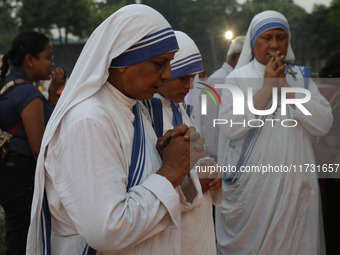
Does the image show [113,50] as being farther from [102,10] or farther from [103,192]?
[102,10]

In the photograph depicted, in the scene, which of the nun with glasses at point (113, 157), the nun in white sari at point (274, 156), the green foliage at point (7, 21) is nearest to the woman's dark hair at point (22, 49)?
the nun in white sari at point (274, 156)

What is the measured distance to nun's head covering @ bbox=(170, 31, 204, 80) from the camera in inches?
90.4

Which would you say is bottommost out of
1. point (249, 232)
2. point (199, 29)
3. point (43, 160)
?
point (249, 232)

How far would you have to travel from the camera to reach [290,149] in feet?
9.32

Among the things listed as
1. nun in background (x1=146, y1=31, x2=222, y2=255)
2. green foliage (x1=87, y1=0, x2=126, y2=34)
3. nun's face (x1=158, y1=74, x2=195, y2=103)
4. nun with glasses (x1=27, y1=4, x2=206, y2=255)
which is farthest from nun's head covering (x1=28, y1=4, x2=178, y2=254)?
green foliage (x1=87, y1=0, x2=126, y2=34)

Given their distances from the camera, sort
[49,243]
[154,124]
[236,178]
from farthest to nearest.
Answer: [236,178]
[154,124]
[49,243]

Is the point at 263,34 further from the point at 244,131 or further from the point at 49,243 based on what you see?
the point at 49,243

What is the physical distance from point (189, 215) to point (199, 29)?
4.20 metres

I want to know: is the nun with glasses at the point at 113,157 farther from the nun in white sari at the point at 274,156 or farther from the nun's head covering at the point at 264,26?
the nun's head covering at the point at 264,26

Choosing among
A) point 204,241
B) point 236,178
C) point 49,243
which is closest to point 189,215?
point 204,241

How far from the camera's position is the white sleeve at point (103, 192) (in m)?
1.31

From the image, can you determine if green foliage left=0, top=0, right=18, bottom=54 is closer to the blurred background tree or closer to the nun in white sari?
the blurred background tree

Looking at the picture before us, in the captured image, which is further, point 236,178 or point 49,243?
point 236,178

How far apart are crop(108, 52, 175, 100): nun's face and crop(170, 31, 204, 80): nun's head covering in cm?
76
